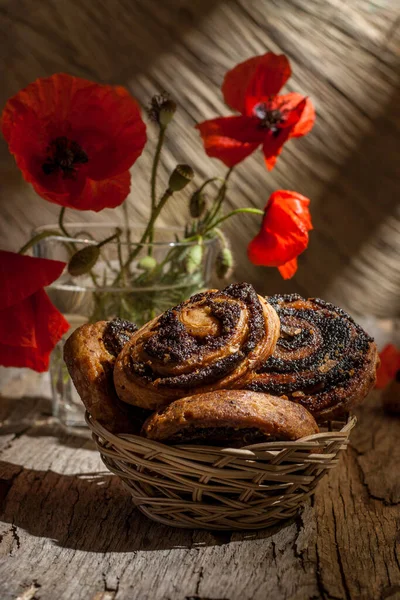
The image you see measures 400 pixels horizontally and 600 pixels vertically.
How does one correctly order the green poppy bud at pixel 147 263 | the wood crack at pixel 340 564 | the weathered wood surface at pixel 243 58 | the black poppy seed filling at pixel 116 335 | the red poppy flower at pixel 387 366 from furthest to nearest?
1. the weathered wood surface at pixel 243 58
2. the red poppy flower at pixel 387 366
3. the green poppy bud at pixel 147 263
4. the black poppy seed filling at pixel 116 335
5. the wood crack at pixel 340 564

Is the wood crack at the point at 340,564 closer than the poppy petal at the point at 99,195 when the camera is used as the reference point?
Yes

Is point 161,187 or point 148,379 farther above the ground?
point 148,379

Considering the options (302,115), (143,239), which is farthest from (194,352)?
(302,115)

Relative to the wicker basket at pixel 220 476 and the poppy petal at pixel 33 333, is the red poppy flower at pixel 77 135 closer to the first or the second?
the poppy petal at pixel 33 333

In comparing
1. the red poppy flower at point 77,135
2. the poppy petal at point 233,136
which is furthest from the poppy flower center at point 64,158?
the poppy petal at point 233,136

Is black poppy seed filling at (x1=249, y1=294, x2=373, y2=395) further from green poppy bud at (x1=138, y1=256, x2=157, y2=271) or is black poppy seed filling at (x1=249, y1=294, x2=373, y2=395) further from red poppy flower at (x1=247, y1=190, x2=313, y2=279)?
green poppy bud at (x1=138, y1=256, x2=157, y2=271)

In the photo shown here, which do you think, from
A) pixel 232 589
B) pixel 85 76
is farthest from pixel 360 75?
pixel 232 589

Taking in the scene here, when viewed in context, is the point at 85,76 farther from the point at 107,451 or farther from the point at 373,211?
the point at 107,451
